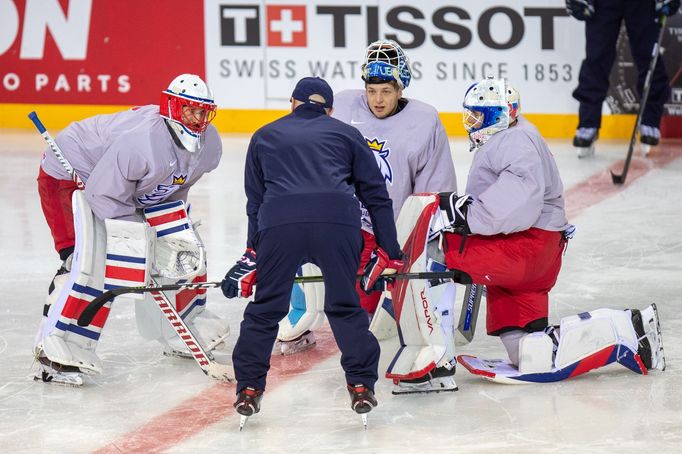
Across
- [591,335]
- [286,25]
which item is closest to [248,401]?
[591,335]

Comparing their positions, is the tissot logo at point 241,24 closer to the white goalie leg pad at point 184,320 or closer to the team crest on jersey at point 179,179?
the white goalie leg pad at point 184,320

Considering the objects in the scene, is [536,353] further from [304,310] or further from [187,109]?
[187,109]

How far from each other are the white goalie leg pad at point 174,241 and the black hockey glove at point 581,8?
490 cm

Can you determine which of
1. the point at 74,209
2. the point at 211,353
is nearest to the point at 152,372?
the point at 211,353

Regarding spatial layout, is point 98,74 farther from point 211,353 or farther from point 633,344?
point 633,344

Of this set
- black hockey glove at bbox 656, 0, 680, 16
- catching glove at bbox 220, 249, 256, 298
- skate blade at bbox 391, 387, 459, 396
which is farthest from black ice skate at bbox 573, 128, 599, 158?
catching glove at bbox 220, 249, 256, 298

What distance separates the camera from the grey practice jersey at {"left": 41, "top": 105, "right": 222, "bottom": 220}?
13.9 ft

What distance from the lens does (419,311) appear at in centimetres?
420

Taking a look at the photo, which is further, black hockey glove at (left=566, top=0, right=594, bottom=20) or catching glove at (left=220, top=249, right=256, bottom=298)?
black hockey glove at (left=566, top=0, right=594, bottom=20)

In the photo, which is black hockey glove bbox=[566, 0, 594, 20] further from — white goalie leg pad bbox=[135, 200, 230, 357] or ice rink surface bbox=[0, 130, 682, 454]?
white goalie leg pad bbox=[135, 200, 230, 357]

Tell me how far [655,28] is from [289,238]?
569 centimetres

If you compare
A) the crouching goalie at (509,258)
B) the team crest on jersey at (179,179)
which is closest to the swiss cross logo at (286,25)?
the team crest on jersey at (179,179)

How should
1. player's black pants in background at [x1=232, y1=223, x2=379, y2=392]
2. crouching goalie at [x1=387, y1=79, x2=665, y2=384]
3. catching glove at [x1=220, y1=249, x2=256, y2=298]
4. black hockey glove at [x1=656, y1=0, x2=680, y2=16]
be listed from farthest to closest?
black hockey glove at [x1=656, y1=0, x2=680, y2=16] → crouching goalie at [x1=387, y1=79, x2=665, y2=384] → catching glove at [x1=220, y1=249, x2=256, y2=298] → player's black pants in background at [x1=232, y1=223, x2=379, y2=392]

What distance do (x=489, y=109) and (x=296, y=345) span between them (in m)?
1.17
